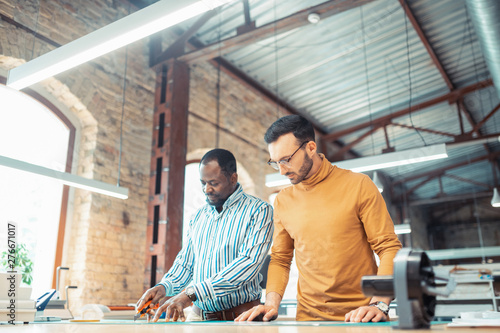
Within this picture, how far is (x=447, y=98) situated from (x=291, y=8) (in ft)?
15.2

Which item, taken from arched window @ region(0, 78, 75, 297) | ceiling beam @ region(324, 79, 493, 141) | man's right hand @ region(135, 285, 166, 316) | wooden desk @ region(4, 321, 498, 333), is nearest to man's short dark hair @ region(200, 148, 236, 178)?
man's right hand @ region(135, 285, 166, 316)

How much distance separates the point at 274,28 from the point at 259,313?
4464 millimetres

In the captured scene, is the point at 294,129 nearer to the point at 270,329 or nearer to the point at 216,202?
the point at 216,202

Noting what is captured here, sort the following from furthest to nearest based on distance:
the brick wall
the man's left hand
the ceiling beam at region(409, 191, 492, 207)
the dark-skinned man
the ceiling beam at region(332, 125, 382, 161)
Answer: the ceiling beam at region(409, 191, 492, 207) → the ceiling beam at region(332, 125, 382, 161) → the brick wall → the dark-skinned man → the man's left hand

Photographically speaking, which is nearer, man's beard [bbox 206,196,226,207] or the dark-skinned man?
the dark-skinned man

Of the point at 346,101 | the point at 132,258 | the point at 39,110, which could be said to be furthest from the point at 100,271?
the point at 346,101

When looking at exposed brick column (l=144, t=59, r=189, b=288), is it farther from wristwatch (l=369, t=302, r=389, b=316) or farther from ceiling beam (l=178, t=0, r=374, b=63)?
wristwatch (l=369, t=302, r=389, b=316)

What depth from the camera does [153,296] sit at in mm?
1993

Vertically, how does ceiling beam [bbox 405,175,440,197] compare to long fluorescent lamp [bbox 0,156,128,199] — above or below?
above

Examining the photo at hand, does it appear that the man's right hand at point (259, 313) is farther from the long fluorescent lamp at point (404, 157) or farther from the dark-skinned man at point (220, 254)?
the long fluorescent lamp at point (404, 157)

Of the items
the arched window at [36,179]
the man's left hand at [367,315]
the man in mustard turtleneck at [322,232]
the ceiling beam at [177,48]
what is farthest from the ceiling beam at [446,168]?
the man's left hand at [367,315]

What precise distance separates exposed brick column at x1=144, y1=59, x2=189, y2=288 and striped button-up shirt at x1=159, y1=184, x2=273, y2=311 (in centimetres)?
321

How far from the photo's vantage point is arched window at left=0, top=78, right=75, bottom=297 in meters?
4.68

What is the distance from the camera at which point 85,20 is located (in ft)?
17.7
